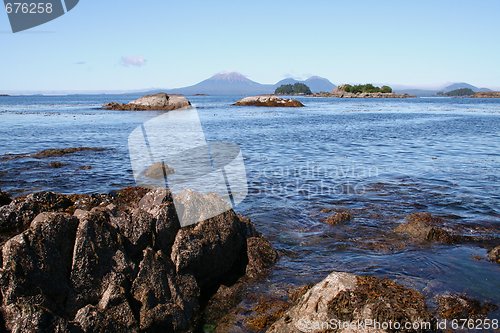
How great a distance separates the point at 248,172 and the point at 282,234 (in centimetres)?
1140

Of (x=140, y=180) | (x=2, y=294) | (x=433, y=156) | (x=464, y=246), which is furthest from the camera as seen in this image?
(x=433, y=156)

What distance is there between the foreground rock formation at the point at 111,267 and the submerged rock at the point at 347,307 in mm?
2357

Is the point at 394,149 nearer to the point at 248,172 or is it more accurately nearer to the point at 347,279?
the point at 248,172

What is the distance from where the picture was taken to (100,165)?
86.6 ft

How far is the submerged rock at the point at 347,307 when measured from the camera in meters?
7.37

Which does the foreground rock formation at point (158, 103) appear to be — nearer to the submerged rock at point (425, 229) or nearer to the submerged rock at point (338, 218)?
the submerged rock at point (338, 218)

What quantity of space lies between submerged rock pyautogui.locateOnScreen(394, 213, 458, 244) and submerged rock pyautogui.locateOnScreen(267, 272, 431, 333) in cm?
575

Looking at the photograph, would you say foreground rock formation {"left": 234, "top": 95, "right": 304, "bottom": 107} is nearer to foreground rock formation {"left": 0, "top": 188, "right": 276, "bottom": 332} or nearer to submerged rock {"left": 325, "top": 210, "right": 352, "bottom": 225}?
submerged rock {"left": 325, "top": 210, "right": 352, "bottom": 225}

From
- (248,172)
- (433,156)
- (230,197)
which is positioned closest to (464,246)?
(230,197)

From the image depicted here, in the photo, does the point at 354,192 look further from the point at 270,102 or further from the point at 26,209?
the point at 270,102

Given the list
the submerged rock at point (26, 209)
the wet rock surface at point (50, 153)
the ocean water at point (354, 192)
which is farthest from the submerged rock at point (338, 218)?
the wet rock surface at point (50, 153)

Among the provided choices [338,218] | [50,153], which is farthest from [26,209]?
[50,153]

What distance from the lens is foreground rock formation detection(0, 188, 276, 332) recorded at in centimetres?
725

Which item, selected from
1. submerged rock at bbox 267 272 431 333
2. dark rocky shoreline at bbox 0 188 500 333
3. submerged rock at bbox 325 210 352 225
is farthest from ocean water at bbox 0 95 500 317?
submerged rock at bbox 267 272 431 333
